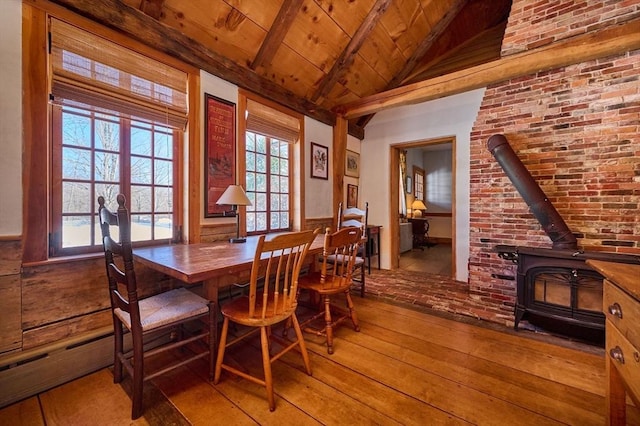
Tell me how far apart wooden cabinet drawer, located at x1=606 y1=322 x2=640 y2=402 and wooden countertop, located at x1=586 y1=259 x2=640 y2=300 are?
0.65ft

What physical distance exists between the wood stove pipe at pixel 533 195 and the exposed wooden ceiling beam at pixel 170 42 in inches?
96.2

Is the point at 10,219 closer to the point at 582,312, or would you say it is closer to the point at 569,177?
the point at 582,312

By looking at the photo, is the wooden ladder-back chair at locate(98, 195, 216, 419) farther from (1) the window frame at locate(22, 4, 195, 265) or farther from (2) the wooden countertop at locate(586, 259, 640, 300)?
(2) the wooden countertop at locate(586, 259, 640, 300)

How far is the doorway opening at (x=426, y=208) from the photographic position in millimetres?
4520

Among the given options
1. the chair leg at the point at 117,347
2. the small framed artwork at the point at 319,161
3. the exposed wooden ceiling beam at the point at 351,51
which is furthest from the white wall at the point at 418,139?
the chair leg at the point at 117,347

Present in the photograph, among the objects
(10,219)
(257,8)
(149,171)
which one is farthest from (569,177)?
(10,219)

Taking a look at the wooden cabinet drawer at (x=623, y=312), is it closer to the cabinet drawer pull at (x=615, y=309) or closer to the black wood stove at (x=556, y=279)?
the cabinet drawer pull at (x=615, y=309)

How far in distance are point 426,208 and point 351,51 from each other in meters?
5.21

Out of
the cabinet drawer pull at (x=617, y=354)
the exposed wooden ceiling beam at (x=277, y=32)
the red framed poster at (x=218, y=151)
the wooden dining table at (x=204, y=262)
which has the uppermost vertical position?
the exposed wooden ceiling beam at (x=277, y=32)

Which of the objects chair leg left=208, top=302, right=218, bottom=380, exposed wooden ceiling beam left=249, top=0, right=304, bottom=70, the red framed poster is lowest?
chair leg left=208, top=302, right=218, bottom=380

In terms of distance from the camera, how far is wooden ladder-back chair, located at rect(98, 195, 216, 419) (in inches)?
51.6

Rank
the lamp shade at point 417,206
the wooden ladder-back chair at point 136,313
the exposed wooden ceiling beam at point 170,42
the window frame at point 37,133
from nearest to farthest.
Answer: the wooden ladder-back chair at point 136,313 → the window frame at point 37,133 → the exposed wooden ceiling beam at point 170,42 → the lamp shade at point 417,206

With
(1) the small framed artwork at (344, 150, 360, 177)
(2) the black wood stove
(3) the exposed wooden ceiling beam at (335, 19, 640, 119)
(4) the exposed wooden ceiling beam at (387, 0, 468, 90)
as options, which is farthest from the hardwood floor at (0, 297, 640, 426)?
(4) the exposed wooden ceiling beam at (387, 0, 468, 90)

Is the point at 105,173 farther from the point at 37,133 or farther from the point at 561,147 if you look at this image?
the point at 561,147
